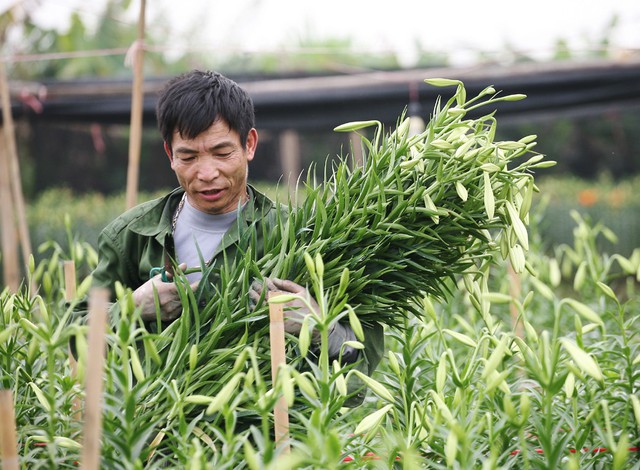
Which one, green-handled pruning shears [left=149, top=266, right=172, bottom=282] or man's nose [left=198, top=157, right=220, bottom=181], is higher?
man's nose [left=198, top=157, right=220, bottom=181]

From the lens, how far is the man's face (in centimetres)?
168

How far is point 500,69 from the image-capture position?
4895 mm

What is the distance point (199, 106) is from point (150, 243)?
0.33 metres

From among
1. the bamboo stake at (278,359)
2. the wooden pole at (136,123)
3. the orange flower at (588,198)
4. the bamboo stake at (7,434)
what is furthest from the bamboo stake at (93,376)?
the orange flower at (588,198)

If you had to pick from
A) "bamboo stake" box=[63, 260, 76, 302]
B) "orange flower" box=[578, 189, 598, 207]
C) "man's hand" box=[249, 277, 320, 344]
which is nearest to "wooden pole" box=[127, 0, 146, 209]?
"bamboo stake" box=[63, 260, 76, 302]

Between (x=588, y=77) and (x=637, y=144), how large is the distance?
8.15m

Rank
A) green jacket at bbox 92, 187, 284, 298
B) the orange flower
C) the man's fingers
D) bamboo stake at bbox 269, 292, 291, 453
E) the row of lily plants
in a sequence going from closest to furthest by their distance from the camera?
the row of lily plants < bamboo stake at bbox 269, 292, 291, 453 < the man's fingers < green jacket at bbox 92, 187, 284, 298 < the orange flower

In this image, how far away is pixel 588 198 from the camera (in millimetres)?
6738

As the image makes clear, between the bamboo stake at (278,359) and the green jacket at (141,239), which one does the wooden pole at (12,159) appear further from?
the bamboo stake at (278,359)

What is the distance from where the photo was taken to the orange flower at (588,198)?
262 inches

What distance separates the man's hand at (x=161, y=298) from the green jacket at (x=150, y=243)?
4.4 inches

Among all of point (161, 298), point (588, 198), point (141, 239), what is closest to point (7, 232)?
point (141, 239)

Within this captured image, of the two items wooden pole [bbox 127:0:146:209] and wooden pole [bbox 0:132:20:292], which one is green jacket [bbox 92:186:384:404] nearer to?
wooden pole [bbox 127:0:146:209]

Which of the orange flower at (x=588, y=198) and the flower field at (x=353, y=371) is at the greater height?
the flower field at (x=353, y=371)
